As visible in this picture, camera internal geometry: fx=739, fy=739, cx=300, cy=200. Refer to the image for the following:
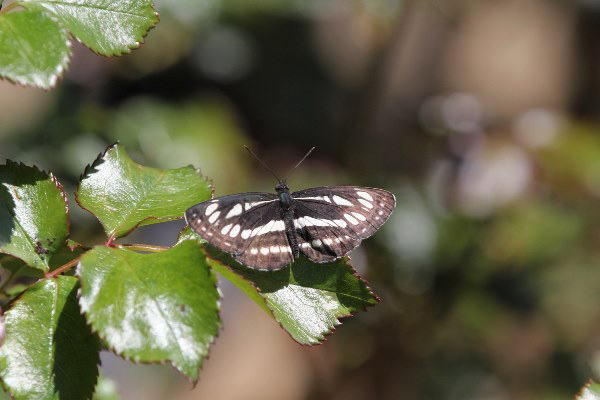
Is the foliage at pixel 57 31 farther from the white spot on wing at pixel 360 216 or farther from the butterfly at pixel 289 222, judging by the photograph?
the white spot on wing at pixel 360 216

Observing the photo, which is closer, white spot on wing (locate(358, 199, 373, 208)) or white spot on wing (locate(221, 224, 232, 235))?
white spot on wing (locate(221, 224, 232, 235))

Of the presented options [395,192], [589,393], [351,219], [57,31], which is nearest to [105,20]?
[57,31]

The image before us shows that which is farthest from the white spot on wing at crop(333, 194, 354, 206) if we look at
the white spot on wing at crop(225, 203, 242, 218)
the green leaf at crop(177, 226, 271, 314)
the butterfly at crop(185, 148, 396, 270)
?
the green leaf at crop(177, 226, 271, 314)

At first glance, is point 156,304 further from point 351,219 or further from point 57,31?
point 351,219

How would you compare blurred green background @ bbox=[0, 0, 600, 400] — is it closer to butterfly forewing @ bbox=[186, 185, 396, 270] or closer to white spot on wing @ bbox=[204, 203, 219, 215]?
butterfly forewing @ bbox=[186, 185, 396, 270]

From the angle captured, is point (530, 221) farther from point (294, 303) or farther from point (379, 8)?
point (294, 303)

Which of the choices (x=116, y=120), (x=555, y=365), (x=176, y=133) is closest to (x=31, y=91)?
(x=176, y=133)
